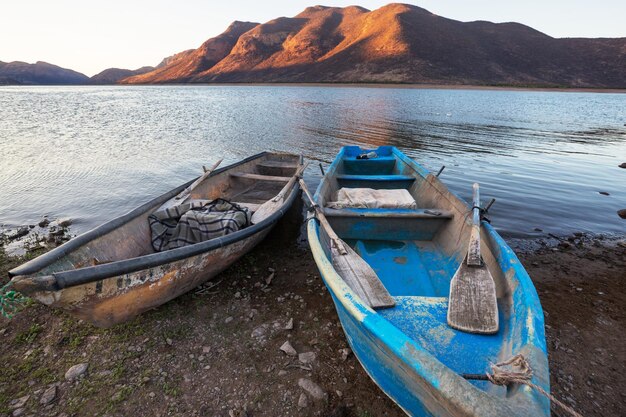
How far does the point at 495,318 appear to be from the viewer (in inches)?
122

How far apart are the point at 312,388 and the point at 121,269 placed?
8.68ft

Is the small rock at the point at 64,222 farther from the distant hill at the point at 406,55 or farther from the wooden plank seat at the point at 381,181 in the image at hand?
the distant hill at the point at 406,55

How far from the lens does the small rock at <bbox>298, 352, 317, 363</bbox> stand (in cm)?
398

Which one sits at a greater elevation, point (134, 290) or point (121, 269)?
point (121, 269)

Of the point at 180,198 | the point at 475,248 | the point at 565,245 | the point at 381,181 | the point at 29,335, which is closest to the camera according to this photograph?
the point at 475,248

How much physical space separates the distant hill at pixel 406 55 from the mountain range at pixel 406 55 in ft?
1.16

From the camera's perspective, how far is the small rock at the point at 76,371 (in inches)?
143

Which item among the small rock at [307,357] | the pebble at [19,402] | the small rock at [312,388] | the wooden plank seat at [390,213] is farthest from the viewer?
the wooden plank seat at [390,213]

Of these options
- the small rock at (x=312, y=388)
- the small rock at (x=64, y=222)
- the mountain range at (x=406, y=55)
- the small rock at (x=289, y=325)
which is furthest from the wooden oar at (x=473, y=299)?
the mountain range at (x=406, y=55)

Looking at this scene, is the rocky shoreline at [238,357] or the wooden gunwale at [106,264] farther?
the rocky shoreline at [238,357]

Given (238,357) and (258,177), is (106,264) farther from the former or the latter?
(258,177)

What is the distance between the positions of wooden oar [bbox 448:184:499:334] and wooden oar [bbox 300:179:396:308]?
2.26ft

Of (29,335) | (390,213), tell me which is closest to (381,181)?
(390,213)

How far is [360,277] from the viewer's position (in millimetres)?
3814
